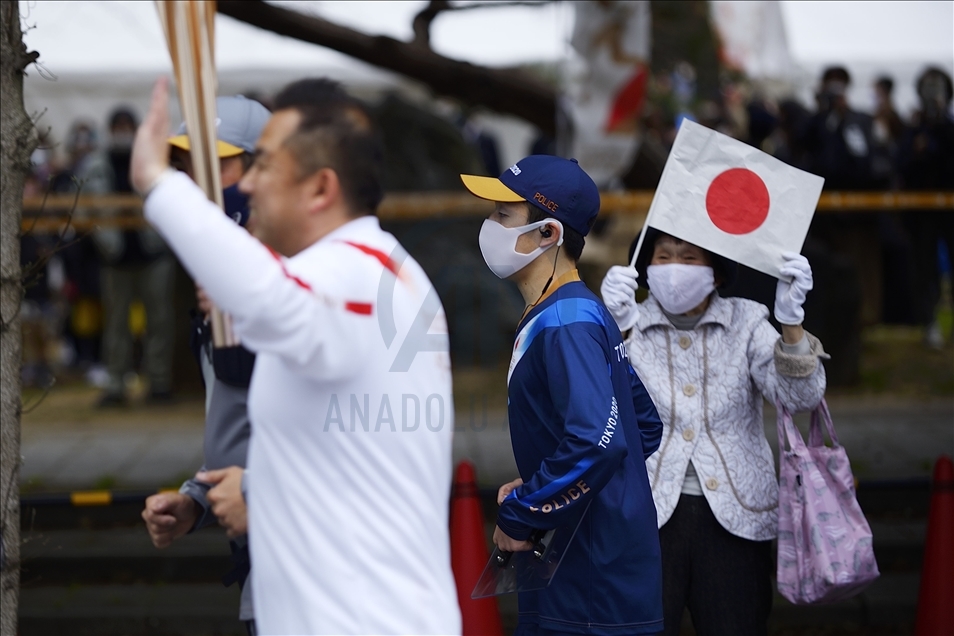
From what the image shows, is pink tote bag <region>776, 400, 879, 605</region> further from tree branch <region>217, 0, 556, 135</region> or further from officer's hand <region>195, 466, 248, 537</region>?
tree branch <region>217, 0, 556, 135</region>

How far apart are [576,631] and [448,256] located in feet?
24.0

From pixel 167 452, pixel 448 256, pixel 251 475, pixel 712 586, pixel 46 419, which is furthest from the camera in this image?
pixel 448 256

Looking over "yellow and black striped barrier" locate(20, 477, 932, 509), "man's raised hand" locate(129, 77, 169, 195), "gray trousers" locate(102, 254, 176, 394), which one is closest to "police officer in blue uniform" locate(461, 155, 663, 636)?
"man's raised hand" locate(129, 77, 169, 195)

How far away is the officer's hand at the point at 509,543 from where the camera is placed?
2.99 m

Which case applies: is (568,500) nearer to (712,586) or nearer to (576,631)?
(576,631)

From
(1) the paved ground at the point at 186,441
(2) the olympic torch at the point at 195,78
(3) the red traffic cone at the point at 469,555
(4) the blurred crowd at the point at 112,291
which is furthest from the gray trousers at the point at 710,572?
(4) the blurred crowd at the point at 112,291

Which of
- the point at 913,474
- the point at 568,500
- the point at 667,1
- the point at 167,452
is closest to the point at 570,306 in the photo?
the point at 568,500

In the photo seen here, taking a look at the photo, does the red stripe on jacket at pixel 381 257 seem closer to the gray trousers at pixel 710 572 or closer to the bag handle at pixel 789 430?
the gray trousers at pixel 710 572

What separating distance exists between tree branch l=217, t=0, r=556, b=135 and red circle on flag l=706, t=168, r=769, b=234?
352 centimetres

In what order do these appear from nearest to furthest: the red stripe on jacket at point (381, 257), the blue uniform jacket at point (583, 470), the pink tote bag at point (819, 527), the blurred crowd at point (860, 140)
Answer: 1. the red stripe on jacket at point (381, 257)
2. the blue uniform jacket at point (583, 470)
3. the pink tote bag at point (819, 527)
4. the blurred crowd at point (860, 140)

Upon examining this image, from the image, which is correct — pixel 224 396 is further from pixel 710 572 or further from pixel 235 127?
pixel 710 572

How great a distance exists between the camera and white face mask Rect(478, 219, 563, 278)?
3.21 meters

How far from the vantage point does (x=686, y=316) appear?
3910mm

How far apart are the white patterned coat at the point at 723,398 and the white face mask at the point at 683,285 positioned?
8 centimetres
